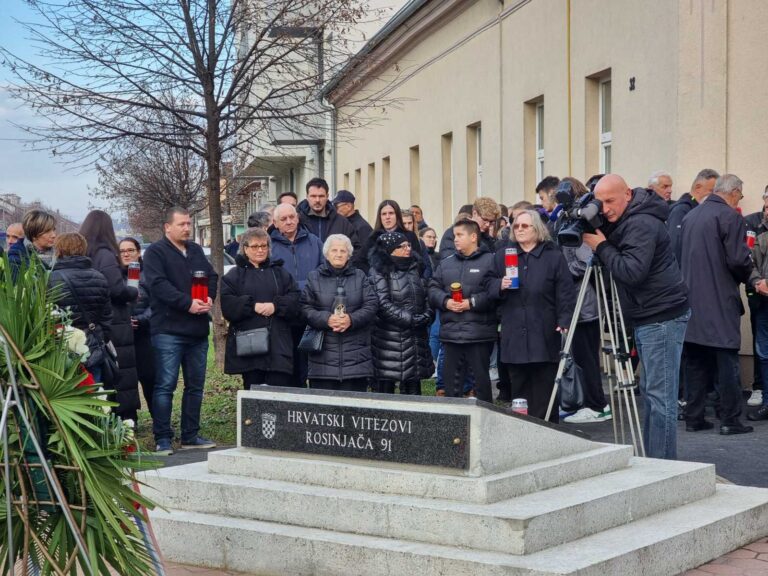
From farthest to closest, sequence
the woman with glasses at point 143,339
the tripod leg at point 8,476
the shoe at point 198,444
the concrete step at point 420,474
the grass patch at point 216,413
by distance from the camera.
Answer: the grass patch at point 216,413, the woman with glasses at point 143,339, the shoe at point 198,444, the concrete step at point 420,474, the tripod leg at point 8,476

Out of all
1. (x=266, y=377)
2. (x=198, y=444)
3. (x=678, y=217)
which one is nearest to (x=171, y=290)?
(x=266, y=377)

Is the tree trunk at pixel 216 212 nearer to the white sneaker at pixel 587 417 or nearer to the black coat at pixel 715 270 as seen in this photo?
the white sneaker at pixel 587 417

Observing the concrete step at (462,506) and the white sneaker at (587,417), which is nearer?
the concrete step at (462,506)

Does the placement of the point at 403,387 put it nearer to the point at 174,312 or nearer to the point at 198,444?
the point at 198,444

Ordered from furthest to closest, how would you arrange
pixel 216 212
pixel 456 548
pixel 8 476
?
pixel 216 212 < pixel 456 548 < pixel 8 476

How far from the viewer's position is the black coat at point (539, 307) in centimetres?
944

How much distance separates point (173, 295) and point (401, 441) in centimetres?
377

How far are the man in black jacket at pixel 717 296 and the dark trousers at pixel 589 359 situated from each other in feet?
2.81

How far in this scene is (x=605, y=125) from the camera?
1541cm

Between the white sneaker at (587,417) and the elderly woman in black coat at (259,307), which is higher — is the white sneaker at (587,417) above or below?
below

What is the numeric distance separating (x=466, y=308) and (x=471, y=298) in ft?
0.31

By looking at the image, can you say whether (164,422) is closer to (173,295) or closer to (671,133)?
(173,295)

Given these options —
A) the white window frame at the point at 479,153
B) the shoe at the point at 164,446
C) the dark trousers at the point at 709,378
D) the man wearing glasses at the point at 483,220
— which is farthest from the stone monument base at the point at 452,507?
the white window frame at the point at 479,153

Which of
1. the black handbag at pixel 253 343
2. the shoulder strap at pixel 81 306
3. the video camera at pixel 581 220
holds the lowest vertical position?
the black handbag at pixel 253 343
